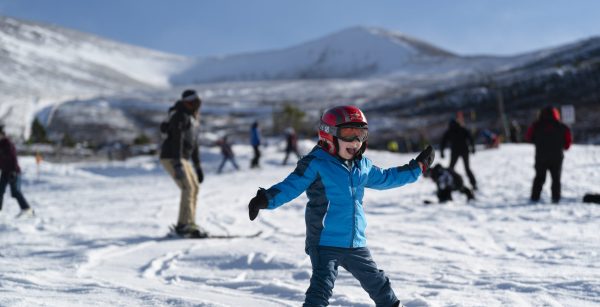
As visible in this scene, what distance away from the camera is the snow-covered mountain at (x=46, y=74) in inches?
3799

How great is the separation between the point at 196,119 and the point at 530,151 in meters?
17.3

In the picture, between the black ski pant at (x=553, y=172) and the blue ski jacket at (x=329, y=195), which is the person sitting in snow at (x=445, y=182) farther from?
the blue ski jacket at (x=329, y=195)

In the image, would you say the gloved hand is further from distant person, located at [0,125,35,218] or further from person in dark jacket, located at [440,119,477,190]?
person in dark jacket, located at [440,119,477,190]

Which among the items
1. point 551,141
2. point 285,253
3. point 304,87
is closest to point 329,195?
point 285,253

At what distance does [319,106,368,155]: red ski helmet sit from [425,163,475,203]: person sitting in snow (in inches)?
278

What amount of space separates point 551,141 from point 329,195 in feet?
23.5

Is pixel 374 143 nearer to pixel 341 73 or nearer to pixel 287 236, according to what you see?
pixel 287 236

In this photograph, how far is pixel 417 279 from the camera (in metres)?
4.42

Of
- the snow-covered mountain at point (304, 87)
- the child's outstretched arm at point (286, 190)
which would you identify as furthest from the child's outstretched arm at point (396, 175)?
the snow-covered mountain at point (304, 87)

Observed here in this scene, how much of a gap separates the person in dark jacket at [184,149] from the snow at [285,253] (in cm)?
38

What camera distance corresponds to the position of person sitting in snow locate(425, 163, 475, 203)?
9750mm

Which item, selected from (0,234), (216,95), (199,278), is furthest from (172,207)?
(216,95)

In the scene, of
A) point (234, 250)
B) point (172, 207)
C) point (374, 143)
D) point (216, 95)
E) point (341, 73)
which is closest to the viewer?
point (234, 250)

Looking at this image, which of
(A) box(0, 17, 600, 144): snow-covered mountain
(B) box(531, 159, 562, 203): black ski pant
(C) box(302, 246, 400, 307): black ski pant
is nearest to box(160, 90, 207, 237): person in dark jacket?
(C) box(302, 246, 400, 307): black ski pant
